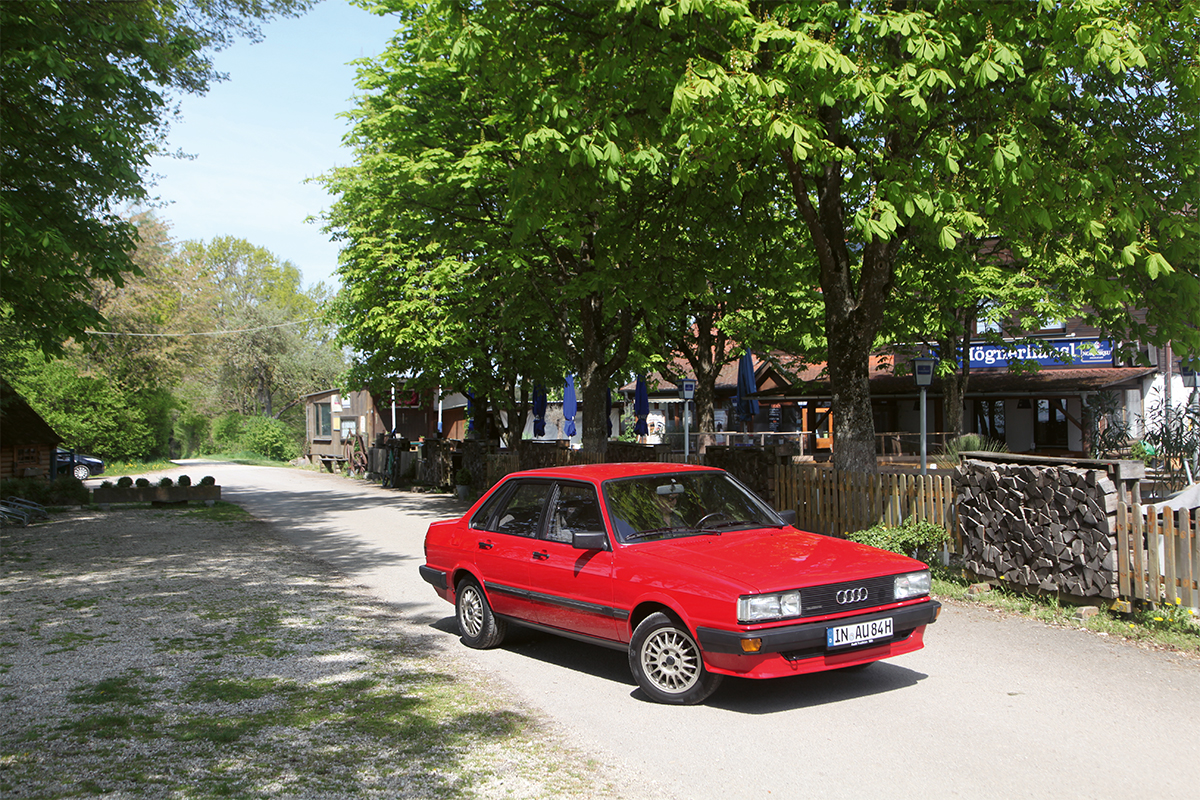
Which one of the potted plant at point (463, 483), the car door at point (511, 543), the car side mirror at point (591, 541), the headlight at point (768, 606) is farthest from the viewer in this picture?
the potted plant at point (463, 483)

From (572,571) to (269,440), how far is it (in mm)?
60313

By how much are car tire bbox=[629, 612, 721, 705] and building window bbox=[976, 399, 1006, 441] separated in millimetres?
34753

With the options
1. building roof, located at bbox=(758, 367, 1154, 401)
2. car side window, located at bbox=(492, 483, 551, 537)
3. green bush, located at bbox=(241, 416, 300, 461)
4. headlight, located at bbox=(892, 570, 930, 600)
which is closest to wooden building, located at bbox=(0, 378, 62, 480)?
car side window, located at bbox=(492, 483, 551, 537)

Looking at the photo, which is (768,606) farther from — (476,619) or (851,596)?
(476,619)

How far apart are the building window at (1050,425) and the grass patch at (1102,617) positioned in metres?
29.1

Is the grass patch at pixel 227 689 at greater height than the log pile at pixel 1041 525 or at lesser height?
lesser

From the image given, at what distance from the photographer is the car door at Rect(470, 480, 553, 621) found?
7434mm

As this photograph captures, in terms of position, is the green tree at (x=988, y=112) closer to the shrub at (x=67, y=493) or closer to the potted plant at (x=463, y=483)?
the potted plant at (x=463, y=483)

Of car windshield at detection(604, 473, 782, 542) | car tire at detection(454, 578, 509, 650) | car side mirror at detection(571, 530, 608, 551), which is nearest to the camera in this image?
car side mirror at detection(571, 530, 608, 551)

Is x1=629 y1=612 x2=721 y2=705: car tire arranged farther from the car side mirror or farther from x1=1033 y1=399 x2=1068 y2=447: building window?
x1=1033 y1=399 x2=1068 y2=447: building window

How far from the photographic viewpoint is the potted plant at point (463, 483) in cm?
2595

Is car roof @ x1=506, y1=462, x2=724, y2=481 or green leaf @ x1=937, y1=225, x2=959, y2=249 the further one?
green leaf @ x1=937, y1=225, x2=959, y2=249

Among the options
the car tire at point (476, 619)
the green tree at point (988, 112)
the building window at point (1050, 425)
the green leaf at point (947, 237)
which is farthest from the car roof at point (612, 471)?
the building window at point (1050, 425)

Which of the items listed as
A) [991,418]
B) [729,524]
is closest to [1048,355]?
[991,418]
